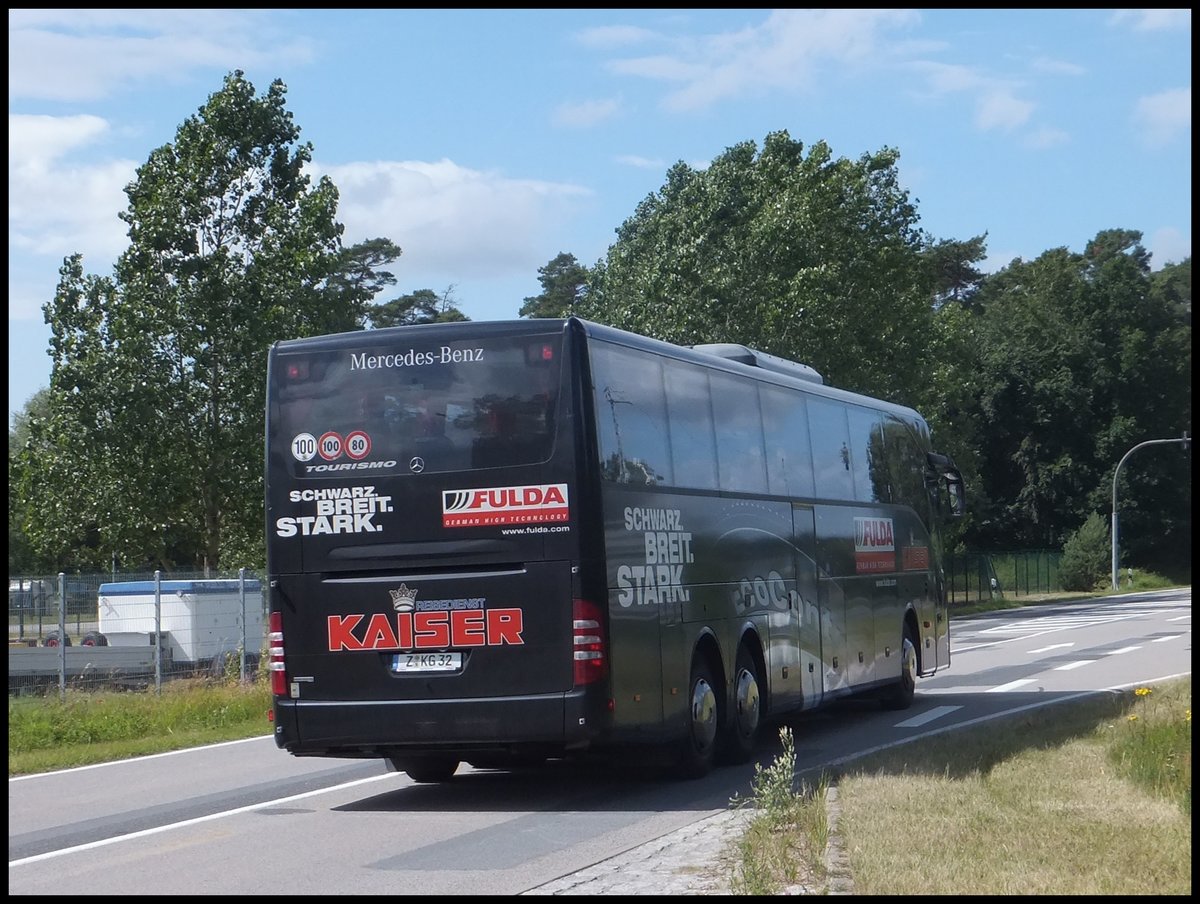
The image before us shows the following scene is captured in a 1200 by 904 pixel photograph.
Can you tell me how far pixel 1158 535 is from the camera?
84.6 meters

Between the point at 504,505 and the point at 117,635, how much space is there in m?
16.3

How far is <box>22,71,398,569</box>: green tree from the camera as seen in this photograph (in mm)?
41312

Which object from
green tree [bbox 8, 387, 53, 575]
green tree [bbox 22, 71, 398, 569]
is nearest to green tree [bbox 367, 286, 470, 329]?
green tree [bbox 8, 387, 53, 575]

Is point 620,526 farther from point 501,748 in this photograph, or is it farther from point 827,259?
point 827,259

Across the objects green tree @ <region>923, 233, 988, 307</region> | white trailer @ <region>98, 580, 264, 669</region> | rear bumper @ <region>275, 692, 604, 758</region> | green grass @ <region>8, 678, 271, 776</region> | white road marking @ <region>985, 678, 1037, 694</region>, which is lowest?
white road marking @ <region>985, 678, 1037, 694</region>

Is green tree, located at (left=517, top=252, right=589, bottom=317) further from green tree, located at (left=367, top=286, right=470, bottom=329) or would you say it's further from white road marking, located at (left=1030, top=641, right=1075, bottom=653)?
white road marking, located at (left=1030, top=641, right=1075, bottom=653)

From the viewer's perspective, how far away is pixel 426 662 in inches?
465

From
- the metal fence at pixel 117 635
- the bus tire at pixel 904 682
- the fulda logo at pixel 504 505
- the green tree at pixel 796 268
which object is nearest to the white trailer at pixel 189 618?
the metal fence at pixel 117 635

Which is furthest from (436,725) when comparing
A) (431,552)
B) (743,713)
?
(743,713)

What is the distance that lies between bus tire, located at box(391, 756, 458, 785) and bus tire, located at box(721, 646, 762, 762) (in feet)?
7.86

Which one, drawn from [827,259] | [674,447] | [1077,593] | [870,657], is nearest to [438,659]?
[674,447]

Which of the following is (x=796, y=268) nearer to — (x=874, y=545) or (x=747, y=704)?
(x=874, y=545)

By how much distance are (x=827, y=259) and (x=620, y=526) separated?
39.6 meters

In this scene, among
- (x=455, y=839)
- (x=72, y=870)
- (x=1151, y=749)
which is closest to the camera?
(x=72, y=870)
